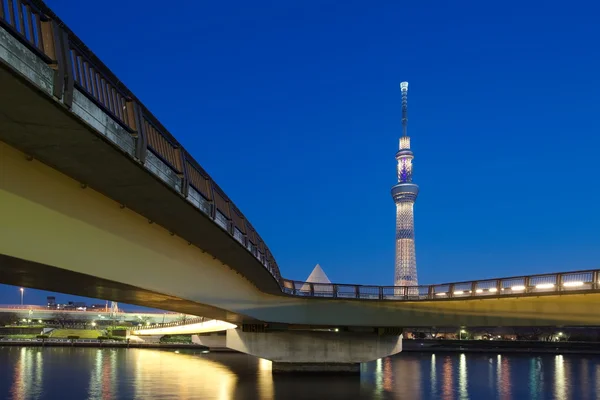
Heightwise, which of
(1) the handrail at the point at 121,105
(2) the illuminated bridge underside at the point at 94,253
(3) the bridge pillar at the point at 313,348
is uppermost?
(1) the handrail at the point at 121,105

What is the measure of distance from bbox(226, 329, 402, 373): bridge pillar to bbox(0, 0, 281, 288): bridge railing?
94.4 feet

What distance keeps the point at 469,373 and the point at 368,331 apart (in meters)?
→ 18.5

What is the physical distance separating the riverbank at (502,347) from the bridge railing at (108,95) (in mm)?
102236

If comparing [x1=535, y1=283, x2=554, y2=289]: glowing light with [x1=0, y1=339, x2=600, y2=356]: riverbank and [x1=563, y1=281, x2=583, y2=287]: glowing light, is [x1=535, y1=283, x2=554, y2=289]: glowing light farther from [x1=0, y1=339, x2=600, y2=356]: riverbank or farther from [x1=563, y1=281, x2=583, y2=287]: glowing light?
[x1=0, y1=339, x2=600, y2=356]: riverbank

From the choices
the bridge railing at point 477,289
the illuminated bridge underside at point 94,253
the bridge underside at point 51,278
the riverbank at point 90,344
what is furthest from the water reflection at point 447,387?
the riverbank at point 90,344

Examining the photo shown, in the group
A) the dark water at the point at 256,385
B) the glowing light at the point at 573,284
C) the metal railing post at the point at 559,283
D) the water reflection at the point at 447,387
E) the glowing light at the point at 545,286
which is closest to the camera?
the glowing light at the point at 573,284

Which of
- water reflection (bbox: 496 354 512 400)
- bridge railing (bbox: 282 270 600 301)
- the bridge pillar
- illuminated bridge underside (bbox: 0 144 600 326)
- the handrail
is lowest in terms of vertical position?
water reflection (bbox: 496 354 512 400)

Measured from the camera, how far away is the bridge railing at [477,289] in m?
30.2

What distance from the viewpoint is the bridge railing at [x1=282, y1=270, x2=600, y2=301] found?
3023 cm

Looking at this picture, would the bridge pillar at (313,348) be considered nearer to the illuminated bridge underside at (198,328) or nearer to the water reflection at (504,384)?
the water reflection at (504,384)

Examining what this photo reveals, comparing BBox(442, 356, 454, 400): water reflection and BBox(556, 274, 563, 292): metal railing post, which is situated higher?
BBox(556, 274, 563, 292): metal railing post

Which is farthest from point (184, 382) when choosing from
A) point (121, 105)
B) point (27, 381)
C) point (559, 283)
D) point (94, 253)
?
point (121, 105)

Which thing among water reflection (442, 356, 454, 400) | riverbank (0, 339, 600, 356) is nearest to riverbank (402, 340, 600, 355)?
riverbank (0, 339, 600, 356)

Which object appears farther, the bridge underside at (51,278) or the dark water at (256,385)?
the dark water at (256,385)
